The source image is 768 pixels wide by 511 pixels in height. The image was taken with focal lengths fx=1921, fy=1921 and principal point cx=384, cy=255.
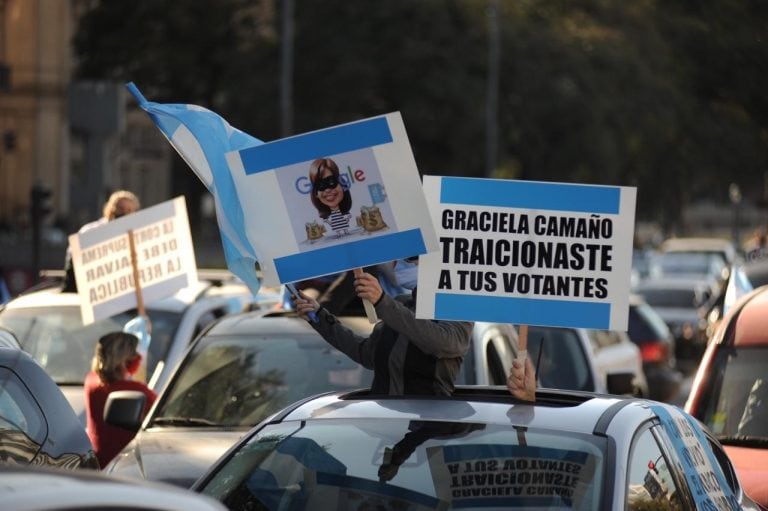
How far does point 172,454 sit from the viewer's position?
858 centimetres

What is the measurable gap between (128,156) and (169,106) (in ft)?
248

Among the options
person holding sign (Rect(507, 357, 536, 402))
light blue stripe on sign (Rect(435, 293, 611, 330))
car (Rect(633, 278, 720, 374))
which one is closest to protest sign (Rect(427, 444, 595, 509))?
person holding sign (Rect(507, 357, 536, 402))

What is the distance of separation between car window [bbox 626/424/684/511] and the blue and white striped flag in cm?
209

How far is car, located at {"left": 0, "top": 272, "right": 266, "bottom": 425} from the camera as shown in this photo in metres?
11.5

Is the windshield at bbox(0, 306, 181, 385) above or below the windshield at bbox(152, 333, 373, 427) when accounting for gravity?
above

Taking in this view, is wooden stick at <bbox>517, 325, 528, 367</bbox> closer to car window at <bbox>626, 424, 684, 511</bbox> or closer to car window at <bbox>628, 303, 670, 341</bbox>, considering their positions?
car window at <bbox>626, 424, 684, 511</bbox>

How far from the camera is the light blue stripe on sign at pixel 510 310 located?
23.4 ft

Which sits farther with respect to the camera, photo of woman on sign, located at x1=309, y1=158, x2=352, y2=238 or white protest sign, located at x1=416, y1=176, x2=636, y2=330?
photo of woman on sign, located at x1=309, y1=158, x2=352, y2=238

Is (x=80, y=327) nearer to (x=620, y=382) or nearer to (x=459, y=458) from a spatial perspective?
(x=620, y=382)

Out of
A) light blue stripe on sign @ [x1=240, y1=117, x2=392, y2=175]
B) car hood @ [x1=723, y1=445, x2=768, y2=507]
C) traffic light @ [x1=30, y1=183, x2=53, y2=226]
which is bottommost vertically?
car hood @ [x1=723, y1=445, x2=768, y2=507]

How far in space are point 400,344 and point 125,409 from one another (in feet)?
5.18

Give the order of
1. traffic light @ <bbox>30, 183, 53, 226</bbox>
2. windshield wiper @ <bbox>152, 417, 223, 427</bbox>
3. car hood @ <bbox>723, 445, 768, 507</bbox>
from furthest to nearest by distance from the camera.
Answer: traffic light @ <bbox>30, 183, 53, 226</bbox>, windshield wiper @ <bbox>152, 417, 223, 427</bbox>, car hood @ <bbox>723, 445, 768, 507</bbox>

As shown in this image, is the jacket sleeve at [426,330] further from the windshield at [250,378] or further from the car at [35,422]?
the windshield at [250,378]

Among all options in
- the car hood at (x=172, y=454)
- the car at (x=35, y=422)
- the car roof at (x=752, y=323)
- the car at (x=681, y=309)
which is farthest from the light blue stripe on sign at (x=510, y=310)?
the car at (x=681, y=309)
